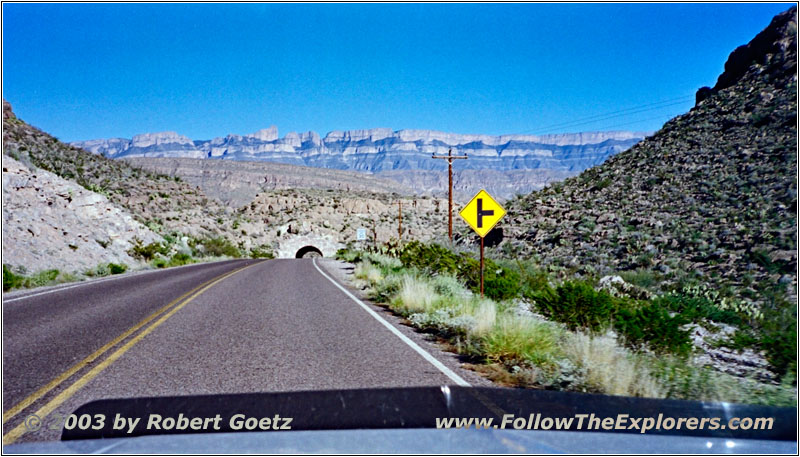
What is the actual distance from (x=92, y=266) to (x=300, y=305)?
656 inches

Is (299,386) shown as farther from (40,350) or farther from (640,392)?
(40,350)

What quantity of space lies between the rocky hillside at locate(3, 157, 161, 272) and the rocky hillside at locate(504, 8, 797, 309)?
21.4 m

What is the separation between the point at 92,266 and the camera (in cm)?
2562

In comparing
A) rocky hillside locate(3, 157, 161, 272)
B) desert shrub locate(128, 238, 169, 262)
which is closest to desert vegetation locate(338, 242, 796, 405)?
rocky hillside locate(3, 157, 161, 272)

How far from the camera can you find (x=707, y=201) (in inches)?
Result: 1065

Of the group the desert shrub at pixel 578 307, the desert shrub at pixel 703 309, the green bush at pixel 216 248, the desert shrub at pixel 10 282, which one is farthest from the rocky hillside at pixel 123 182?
the desert shrub at pixel 578 307

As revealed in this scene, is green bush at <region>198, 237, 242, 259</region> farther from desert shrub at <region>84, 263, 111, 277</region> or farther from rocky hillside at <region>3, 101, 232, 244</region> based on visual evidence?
A: desert shrub at <region>84, 263, 111, 277</region>

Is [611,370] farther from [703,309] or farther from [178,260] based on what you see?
[178,260]

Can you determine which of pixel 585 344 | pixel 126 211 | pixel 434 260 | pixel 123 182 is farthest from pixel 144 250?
pixel 123 182

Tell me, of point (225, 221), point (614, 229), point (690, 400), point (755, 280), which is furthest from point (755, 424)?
point (225, 221)

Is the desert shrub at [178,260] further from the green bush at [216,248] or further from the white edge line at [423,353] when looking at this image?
the white edge line at [423,353]

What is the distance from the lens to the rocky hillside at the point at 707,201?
68.8 ft

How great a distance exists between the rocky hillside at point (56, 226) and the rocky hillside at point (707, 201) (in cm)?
2137

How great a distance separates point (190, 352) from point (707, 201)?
26.1m
